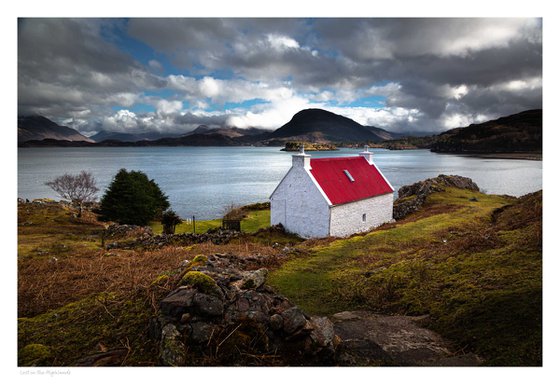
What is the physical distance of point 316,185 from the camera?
73.9 feet

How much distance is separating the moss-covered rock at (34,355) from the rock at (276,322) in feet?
11.9

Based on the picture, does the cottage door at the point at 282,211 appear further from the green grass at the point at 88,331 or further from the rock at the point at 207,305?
the rock at the point at 207,305

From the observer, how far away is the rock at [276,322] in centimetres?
502

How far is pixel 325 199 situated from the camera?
72.8 ft

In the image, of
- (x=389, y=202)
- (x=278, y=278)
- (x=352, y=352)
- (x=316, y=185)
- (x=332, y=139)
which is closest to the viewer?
(x=352, y=352)

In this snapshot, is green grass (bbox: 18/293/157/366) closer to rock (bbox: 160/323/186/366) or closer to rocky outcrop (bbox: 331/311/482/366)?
rock (bbox: 160/323/186/366)

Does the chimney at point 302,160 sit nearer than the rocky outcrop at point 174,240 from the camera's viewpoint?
No

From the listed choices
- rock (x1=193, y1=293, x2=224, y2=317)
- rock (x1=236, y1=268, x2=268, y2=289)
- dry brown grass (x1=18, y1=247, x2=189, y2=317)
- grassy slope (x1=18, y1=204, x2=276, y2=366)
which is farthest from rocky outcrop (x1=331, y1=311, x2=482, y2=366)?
dry brown grass (x1=18, y1=247, x2=189, y2=317)

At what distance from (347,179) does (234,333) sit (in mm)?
21950

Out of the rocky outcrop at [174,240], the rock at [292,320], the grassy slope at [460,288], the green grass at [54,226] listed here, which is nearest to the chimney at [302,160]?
the rocky outcrop at [174,240]

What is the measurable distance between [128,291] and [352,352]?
4.72 metres

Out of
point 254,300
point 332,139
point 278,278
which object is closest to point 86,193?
point 278,278

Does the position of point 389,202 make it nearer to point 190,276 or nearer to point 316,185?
point 316,185

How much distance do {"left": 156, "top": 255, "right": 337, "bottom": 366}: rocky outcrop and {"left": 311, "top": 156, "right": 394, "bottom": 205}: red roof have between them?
58.4 ft
